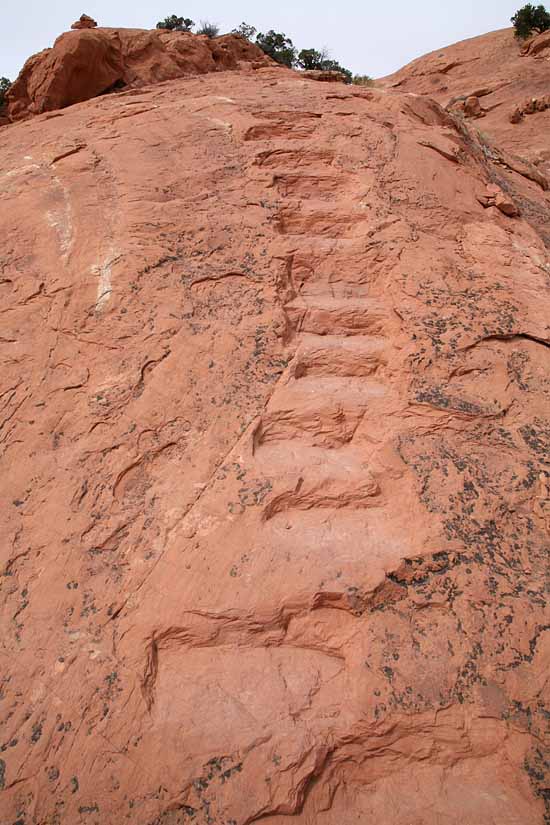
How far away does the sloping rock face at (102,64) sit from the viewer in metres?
6.05

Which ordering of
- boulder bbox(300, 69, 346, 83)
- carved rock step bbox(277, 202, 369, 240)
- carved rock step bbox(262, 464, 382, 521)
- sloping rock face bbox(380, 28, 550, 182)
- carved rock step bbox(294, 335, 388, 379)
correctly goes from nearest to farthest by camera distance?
carved rock step bbox(262, 464, 382, 521) → carved rock step bbox(294, 335, 388, 379) → carved rock step bbox(277, 202, 369, 240) → boulder bbox(300, 69, 346, 83) → sloping rock face bbox(380, 28, 550, 182)

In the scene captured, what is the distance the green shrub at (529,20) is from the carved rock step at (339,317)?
1586cm

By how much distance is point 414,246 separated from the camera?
3125 mm

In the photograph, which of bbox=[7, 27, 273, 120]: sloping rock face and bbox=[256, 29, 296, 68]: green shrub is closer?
bbox=[7, 27, 273, 120]: sloping rock face

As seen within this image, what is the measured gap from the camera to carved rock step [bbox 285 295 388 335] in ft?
9.48

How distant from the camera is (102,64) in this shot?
6184mm

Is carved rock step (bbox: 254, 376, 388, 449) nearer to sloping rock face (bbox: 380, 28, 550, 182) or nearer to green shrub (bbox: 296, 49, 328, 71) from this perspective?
sloping rock face (bbox: 380, 28, 550, 182)

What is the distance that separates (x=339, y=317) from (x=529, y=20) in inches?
647

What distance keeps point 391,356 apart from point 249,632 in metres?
1.52

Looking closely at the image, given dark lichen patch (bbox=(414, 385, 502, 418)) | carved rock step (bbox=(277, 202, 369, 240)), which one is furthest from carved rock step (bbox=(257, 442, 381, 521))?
carved rock step (bbox=(277, 202, 369, 240))

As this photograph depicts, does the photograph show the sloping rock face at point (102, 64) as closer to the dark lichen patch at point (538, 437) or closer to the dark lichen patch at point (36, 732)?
the dark lichen patch at point (538, 437)

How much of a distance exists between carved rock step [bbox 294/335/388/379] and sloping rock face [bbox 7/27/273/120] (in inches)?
214

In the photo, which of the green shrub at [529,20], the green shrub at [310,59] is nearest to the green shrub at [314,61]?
the green shrub at [310,59]

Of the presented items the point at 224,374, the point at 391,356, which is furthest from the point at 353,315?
the point at 224,374
